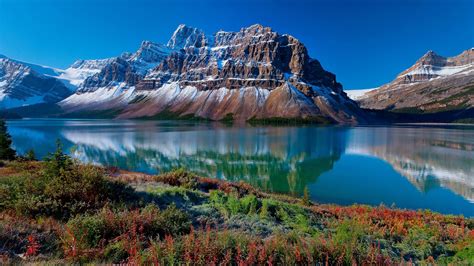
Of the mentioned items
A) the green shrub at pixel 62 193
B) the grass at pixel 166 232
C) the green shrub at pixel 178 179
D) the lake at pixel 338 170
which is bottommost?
the lake at pixel 338 170

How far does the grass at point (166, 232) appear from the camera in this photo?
20.2 feet

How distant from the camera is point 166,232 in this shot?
785cm

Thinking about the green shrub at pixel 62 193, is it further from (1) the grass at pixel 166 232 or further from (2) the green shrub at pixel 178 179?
(2) the green shrub at pixel 178 179

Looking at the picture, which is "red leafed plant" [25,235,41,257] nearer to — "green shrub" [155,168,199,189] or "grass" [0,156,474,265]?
"grass" [0,156,474,265]

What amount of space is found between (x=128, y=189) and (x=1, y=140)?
107ft

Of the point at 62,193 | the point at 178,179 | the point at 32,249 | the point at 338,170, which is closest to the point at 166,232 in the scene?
the point at 32,249

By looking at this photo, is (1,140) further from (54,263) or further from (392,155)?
(392,155)

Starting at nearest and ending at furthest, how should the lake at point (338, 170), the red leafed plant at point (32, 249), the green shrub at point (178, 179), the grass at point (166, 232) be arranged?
the red leafed plant at point (32, 249), the grass at point (166, 232), the green shrub at point (178, 179), the lake at point (338, 170)

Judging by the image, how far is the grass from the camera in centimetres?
617

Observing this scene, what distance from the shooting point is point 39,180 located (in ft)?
32.3

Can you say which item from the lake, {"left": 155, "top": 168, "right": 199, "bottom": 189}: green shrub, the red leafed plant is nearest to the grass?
the red leafed plant

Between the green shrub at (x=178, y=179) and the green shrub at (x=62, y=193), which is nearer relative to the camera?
the green shrub at (x=62, y=193)

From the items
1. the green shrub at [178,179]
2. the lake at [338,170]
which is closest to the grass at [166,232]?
the green shrub at [178,179]

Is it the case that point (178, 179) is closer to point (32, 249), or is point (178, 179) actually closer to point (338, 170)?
point (32, 249)
